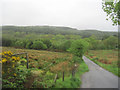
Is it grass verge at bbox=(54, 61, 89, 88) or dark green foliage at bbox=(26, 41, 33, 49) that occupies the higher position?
dark green foliage at bbox=(26, 41, 33, 49)

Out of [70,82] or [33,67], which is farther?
[33,67]

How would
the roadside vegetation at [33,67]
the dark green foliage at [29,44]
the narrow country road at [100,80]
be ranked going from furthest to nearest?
the dark green foliage at [29,44]
the narrow country road at [100,80]
the roadside vegetation at [33,67]

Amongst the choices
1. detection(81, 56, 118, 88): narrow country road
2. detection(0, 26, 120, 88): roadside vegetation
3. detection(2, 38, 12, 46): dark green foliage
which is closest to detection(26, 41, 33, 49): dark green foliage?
detection(0, 26, 120, 88): roadside vegetation

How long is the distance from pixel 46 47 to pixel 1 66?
1091mm

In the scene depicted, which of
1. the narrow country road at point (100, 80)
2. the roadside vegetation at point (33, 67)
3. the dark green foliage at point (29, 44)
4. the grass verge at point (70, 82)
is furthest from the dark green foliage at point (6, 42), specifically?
the narrow country road at point (100, 80)

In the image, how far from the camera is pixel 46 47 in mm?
2334

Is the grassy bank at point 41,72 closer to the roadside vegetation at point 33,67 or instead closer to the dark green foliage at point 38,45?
the roadside vegetation at point 33,67

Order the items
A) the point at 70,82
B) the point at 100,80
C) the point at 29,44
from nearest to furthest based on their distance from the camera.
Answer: the point at 70,82
the point at 100,80
the point at 29,44

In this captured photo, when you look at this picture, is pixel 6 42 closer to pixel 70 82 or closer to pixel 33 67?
pixel 33 67

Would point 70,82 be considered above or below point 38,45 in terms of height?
below

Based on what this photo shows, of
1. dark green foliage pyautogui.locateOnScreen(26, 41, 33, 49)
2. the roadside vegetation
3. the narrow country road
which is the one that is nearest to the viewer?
the roadside vegetation

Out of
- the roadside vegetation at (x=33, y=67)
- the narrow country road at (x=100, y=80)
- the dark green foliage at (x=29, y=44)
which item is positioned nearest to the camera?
the roadside vegetation at (x=33, y=67)

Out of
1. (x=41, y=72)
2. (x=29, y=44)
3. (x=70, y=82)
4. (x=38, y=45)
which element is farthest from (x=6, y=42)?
(x=70, y=82)

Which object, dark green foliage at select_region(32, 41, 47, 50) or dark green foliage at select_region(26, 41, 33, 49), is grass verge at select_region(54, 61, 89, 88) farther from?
dark green foliage at select_region(26, 41, 33, 49)
